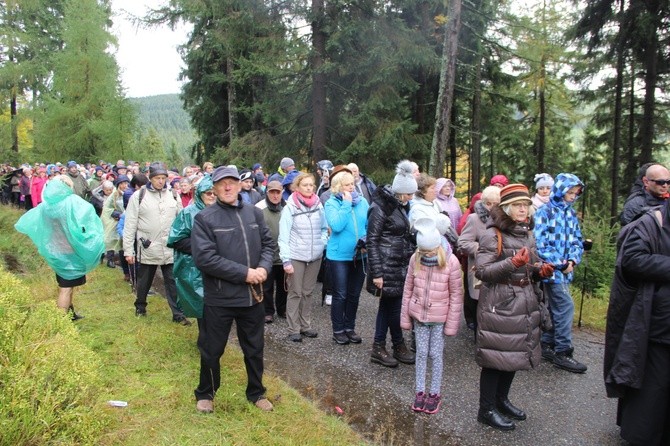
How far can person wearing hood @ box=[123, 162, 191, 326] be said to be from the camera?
652 cm

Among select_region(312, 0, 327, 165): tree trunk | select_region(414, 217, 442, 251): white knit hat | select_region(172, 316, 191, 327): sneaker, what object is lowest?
select_region(172, 316, 191, 327): sneaker

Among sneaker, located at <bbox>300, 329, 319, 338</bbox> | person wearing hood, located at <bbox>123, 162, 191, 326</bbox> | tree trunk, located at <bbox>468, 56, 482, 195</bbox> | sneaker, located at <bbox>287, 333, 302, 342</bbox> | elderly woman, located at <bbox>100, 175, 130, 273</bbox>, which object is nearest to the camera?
sneaker, located at <bbox>287, 333, 302, 342</bbox>

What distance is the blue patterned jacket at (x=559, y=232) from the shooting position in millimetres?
5242

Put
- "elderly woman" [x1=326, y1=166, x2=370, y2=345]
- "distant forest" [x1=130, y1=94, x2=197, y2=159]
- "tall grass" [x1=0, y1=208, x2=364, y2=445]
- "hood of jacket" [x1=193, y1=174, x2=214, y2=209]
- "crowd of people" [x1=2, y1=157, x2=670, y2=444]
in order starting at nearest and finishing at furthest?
"tall grass" [x1=0, y1=208, x2=364, y2=445]
"crowd of people" [x1=2, y1=157, x2=670, y2=444]
"hood of jacket" [x1=193, y1=174, x2=214, y2=209]
"elderly woman" [x1=326, y1=166, x2=370, y2=345]
"distant forest" [x1=130, y1=94, x2=197, y2=159]

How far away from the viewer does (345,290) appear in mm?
6023

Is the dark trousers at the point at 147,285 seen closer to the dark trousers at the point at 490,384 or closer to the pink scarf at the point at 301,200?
the pink scarf at the point at 301,200

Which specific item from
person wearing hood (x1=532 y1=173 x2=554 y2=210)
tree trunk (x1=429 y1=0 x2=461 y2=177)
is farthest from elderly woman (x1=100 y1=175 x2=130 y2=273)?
tree trunk (x1=429 y1=0 x2=461 y2=177)

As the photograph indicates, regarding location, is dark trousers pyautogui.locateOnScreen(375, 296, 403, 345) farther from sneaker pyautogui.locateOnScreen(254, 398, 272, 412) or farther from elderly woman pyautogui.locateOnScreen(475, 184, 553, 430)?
sneaker pyautogui.locateOnScreen(254, 398, 272, 412)

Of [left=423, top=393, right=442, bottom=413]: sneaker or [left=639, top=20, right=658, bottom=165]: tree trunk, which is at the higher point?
[left=639, top=20, right=658, bottom=165]: tree trunk

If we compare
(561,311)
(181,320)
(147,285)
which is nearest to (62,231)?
(147,285)

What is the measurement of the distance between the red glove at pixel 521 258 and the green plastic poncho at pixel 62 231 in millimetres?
4789

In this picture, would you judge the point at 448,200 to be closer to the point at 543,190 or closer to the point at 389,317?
the point at 543,190

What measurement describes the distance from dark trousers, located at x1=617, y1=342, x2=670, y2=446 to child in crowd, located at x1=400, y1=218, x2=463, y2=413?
147cm

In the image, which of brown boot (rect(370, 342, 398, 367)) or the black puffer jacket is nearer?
the black puffer jacket
